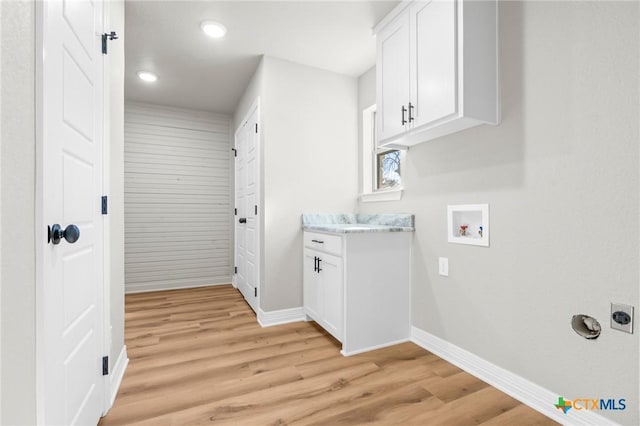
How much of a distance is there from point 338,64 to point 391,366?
2.76m

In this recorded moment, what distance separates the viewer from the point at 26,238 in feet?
2.40

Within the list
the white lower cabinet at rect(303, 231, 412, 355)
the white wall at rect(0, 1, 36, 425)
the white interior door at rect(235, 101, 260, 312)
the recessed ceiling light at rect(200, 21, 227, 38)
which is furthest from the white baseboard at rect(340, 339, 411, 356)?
the recessed ceiling light at rect(200, 21, 227, 38)

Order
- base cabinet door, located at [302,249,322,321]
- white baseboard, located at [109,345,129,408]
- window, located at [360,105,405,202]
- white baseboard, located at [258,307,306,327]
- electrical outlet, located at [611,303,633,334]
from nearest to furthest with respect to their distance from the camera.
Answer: electrical outlet, located at [611,303,633,334], white baseboard, located at [109,345,129,408], base cabinet door, located at [302,249,322,321], white baseboard, located at [258,307,306,327], window, located at [360,105,405,202]

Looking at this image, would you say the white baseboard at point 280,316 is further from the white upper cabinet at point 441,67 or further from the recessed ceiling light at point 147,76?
the recessed ceiling light at point 147,76

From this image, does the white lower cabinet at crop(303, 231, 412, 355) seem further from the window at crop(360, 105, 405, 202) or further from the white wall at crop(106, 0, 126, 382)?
the white wall at crop(106, 0, 126, 382)

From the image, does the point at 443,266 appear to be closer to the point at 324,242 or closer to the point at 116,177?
the point at 324,242

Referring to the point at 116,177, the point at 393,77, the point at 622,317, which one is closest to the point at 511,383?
the point at 622,317

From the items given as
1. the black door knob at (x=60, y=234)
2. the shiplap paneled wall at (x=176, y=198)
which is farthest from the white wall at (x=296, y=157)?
the black door knob at (x=60, y=234)

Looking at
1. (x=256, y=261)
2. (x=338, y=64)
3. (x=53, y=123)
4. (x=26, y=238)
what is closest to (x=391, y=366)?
(x=256, y=261)

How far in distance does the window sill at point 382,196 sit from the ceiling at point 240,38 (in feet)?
4.35

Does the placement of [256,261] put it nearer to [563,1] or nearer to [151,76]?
[151,76]

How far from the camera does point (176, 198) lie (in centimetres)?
425

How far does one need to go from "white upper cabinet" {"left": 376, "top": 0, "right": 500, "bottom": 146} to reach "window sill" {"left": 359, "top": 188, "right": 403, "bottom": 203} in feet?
1.77

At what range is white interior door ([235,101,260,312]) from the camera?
10.0 feet
